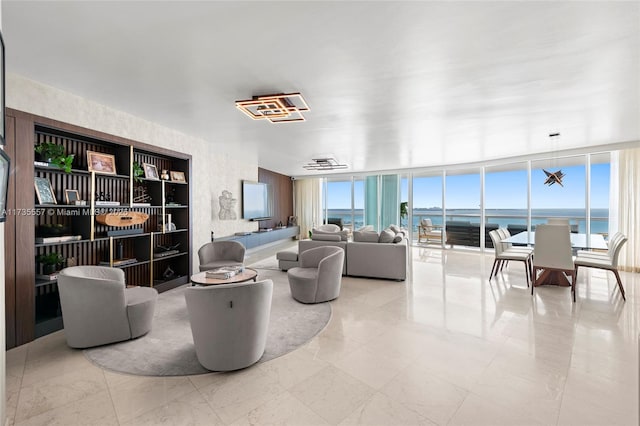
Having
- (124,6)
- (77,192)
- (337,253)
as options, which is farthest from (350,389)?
(77,192)

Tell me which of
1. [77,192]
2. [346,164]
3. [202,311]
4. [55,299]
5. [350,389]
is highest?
[346,164]

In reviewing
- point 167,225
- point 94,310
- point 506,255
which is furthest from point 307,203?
point 94,310

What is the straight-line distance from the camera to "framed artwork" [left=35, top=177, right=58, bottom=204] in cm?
316

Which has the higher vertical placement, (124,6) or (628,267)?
(124,6)

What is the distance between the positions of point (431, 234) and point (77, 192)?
859 centimetres

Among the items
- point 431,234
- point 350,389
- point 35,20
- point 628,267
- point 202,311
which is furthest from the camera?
point 431,234

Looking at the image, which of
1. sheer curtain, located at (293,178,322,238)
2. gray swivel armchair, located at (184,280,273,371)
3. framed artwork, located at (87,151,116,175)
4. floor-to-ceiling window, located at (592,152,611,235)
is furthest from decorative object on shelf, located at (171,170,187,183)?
floor-to-ceiling window, located at (592,152,611,235)

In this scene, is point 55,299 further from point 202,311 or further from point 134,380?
point 202,311

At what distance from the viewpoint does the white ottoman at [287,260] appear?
6.07 meters

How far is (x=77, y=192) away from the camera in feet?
11.7

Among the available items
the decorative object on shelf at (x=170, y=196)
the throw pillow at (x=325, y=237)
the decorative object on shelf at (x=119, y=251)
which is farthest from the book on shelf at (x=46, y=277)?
the throw pillow at (x=325, y=237)

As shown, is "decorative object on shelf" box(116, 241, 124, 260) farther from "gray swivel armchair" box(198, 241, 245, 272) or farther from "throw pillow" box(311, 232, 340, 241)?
"throw pillow" box(311, 232, 340, 241)

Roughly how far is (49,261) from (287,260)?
366 cm

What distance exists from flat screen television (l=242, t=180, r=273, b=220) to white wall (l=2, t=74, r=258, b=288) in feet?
0.59
